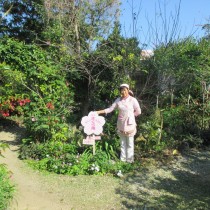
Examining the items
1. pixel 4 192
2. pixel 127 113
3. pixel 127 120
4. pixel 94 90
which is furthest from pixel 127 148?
pixel 94 90

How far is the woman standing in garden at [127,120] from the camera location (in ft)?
19.1

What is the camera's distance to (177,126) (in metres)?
7.18

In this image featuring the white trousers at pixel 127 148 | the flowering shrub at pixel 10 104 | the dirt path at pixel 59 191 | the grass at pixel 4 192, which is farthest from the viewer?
the flowering shrub at pixel 10 104

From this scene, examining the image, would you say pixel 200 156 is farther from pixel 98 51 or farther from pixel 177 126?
pixel 98 51

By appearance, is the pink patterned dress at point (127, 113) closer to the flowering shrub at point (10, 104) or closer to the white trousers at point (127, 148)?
the white trousers at point (127, 148)

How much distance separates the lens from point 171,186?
506cm

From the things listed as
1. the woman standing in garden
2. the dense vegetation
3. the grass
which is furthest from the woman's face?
the grass

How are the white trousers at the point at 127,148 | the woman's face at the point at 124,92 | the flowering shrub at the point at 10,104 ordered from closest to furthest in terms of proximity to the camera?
the woman's face at the point at 124,92
the white trousers at the point at 127,148
the flowering shrub at the point at 10,104

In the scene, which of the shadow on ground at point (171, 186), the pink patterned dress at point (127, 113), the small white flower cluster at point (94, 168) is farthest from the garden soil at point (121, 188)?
the pink patterned dress at point (127, 113)

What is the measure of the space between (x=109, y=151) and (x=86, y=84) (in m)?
4.67

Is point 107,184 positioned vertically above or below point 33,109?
below

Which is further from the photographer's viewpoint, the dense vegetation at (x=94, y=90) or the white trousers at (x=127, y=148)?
the dense vegetation at (x=94, y=90)

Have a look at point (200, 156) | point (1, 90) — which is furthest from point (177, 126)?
point (1, 90)

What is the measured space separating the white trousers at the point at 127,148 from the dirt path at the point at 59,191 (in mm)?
760
